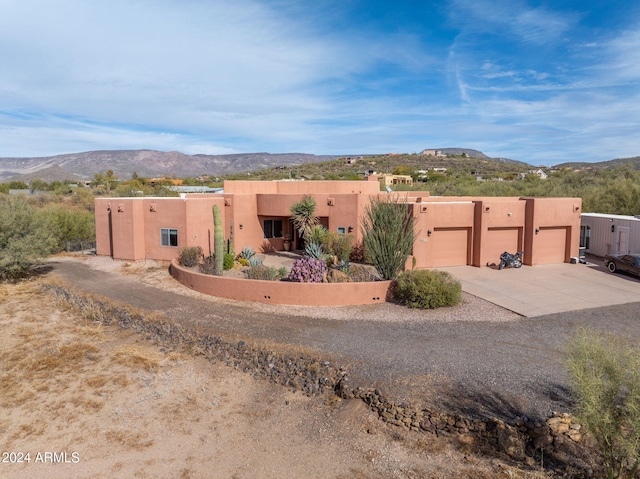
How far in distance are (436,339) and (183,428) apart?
704cm

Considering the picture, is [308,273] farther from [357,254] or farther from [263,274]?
[357,254]

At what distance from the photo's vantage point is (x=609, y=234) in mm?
24125

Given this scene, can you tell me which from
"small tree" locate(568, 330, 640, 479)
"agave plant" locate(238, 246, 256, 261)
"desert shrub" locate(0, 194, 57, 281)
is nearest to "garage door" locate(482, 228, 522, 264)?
"agave plant" locate(238, 246, 256, 261)

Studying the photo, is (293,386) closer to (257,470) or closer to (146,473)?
(257,470)

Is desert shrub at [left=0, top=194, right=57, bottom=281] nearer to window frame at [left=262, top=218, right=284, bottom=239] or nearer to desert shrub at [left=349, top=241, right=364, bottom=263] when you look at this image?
window frame at [left=262, top=218, right=284, bottom=239]

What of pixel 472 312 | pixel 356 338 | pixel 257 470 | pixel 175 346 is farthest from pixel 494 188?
pixel 257 470

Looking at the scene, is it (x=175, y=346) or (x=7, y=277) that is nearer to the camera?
(x=175, y=346)

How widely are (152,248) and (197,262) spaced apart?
3.87 meters

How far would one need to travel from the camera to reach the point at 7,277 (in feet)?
66.7

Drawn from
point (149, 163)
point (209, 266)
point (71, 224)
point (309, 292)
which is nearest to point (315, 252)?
point (209, 266)

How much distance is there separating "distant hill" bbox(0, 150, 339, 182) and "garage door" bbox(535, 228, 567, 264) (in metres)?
115

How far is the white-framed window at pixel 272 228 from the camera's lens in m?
26.6

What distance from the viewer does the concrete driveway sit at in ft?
51.2

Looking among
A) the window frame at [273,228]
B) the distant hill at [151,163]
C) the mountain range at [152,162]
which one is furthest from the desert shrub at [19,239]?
the mountain range at [152,162]
